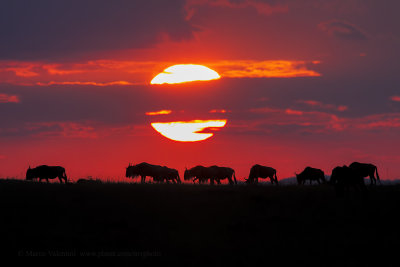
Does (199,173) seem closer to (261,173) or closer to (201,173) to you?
(201,173)

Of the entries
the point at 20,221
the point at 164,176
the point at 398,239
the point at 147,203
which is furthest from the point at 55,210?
the point at 164,176

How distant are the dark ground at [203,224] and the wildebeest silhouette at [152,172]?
12361 mm

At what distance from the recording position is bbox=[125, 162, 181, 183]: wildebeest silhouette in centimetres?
4897

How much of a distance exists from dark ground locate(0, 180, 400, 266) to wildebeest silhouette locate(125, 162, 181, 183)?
1236 cm

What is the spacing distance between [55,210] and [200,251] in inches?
377

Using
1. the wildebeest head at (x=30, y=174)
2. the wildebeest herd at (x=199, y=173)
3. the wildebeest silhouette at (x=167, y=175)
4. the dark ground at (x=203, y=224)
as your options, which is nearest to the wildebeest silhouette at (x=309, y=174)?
the wildebeest herd at (x=199, y=173)

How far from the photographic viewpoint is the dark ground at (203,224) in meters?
22.7

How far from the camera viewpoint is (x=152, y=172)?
49625 millimetres

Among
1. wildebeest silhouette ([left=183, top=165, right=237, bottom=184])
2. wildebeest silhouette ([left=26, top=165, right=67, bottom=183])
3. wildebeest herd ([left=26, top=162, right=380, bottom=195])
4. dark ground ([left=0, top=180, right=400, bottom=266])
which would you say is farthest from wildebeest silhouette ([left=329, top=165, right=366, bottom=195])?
wildebeest silhouette ([left=26, top=165, right=67, bottom=183])

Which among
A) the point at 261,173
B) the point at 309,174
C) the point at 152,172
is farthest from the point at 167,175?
the point at 309,174

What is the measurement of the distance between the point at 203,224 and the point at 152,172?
22.8 m

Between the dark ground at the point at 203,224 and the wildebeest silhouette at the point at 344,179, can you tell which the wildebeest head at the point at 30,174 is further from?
the wildebeest silhouette at the point at 344,179

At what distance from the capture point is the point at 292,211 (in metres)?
30.1

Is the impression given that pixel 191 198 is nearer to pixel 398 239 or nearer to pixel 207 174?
pixel 398 239
